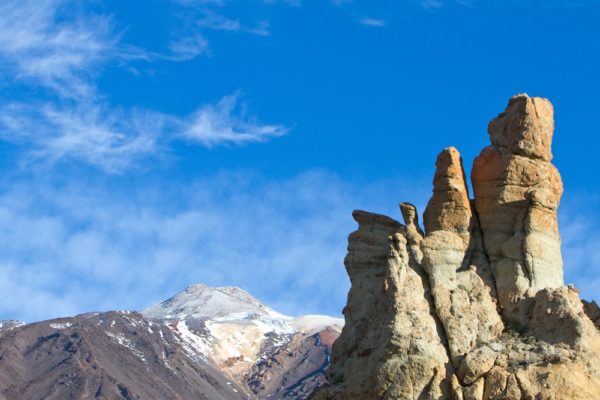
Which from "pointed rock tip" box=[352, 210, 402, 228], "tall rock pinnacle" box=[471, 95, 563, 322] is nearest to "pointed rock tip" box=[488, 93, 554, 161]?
"tall rock pinnacle" box=[471, 95, 563, 322]

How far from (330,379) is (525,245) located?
988cm

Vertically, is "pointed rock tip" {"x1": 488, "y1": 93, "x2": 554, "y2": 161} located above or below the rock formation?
above

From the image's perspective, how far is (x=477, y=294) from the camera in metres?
48.6

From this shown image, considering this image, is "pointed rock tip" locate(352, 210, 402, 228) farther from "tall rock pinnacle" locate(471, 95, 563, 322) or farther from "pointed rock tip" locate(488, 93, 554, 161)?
"pointed rock tip" locate(488, 93, 554, 161)

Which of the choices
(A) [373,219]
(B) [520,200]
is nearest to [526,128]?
(B) [520,200]

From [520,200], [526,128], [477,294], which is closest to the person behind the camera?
[477,294]

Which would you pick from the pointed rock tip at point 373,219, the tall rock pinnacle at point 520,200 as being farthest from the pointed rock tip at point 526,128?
the pointed rock tip at point 373,219

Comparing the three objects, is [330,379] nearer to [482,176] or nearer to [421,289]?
[421,289]

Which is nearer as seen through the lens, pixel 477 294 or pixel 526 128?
pixel 477 294

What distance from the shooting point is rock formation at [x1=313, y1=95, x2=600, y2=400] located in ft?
145

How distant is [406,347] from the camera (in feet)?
149

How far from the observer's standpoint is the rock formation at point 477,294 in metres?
44.2

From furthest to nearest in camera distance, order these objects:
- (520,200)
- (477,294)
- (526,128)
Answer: (526,128) → (520,200) → (477,294)

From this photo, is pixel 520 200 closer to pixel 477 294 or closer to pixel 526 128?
pixel 526 128
